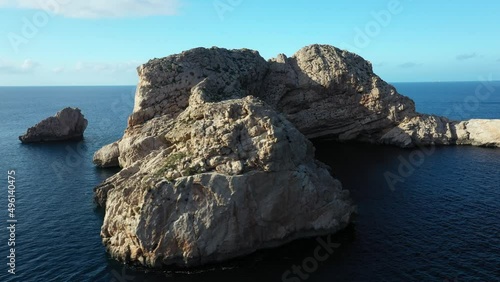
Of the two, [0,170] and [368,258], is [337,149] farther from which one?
[0,170]

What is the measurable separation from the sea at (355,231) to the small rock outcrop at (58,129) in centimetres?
2800

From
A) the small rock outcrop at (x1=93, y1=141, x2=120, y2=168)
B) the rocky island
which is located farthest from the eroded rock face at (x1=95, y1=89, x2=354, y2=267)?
the small rock outcrop at (x1=93, y1=141, x2=120, y2=168)

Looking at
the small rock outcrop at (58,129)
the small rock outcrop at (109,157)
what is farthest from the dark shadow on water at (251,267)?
the small rock outcrop at (58,129)

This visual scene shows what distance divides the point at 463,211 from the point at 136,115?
195ft

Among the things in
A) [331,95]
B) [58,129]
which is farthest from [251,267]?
[58,129]

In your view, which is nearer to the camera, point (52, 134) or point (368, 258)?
point (368, 258)

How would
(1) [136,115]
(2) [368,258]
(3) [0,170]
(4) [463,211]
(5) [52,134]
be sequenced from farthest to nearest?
(5) [52,134], (3) [0,170], (1) [136,115], (4) [463,211], (2) [368,258]

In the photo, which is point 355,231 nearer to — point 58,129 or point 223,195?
point 223,195

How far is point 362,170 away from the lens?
261 feet

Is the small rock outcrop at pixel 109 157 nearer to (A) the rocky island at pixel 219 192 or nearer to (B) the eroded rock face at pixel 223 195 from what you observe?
(A) the rocky island at pixel 219 192

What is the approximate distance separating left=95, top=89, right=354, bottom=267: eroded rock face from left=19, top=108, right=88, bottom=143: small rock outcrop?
7799cm

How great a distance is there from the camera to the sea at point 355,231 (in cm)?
4109

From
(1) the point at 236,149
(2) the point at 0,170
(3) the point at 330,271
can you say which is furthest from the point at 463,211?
(2) the point at 0,170

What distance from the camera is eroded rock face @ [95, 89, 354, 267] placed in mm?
42750
